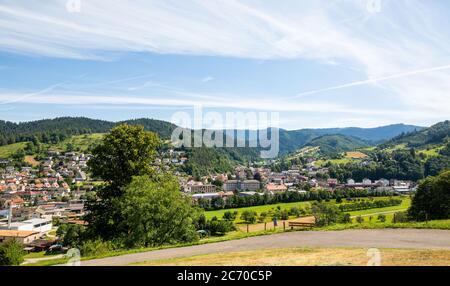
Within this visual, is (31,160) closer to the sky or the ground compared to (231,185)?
closer to the sky

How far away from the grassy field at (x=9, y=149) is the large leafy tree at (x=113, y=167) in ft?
629

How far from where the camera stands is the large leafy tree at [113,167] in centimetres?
2147

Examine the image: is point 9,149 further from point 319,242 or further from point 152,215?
point 319,242

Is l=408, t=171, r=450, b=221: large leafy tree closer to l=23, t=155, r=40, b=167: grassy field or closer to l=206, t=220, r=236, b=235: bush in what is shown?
l=206, t=220, r=236, b=235: bush

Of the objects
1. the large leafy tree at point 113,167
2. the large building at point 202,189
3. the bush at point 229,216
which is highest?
the large leafy tree at point 113,167

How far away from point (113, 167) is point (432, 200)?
33.3 meters

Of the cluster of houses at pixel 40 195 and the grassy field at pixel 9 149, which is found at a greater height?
the grassy field at pixel 9 149

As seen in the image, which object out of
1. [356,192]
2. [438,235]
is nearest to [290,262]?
[438,235]

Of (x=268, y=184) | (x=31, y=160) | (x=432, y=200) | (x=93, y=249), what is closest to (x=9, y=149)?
(x=31, y=160)

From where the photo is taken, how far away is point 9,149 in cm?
19262

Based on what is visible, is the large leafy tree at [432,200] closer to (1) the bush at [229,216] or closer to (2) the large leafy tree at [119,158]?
(2) the large leafy tree at [119,158]

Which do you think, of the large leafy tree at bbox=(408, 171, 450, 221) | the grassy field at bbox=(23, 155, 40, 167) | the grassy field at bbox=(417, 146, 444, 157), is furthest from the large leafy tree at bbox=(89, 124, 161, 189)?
the grassy field at bbox=(23, 155, 40, 167)

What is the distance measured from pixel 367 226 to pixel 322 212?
32.3 m

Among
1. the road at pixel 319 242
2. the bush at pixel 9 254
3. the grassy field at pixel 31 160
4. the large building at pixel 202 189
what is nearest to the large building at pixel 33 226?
the large building at pixel 202 189
